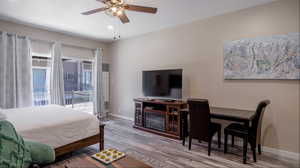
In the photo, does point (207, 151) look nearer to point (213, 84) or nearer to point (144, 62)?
point (213, 84)

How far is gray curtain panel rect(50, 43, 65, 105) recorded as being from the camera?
4047 mm

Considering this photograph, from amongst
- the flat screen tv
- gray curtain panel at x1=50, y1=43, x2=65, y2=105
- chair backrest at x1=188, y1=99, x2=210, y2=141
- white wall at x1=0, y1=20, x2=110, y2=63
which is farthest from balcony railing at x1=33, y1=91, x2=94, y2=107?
chair backrest at x1=188, y1=99, x2=210, y2=141

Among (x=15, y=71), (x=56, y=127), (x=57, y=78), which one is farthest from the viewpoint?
(x=57, y=78)

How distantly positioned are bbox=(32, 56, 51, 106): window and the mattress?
1.66 metres

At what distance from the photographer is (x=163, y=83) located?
3801 mm

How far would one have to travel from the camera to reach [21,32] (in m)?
3.68

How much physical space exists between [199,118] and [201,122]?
74mm

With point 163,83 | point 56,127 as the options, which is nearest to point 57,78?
point 56,127

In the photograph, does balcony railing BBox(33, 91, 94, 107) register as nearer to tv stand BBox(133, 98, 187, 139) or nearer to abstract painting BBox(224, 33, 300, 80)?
tv stand BBox(133, 98, 187, 139)

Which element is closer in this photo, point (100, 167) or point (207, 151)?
point (100, 167)

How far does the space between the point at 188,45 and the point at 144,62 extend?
1407 millimetres

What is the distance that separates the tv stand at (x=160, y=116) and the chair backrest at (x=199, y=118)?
54 centimetres

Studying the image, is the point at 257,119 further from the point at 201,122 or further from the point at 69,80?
the point at 69,80

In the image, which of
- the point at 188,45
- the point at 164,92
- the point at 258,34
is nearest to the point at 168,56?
the point at 188,45
